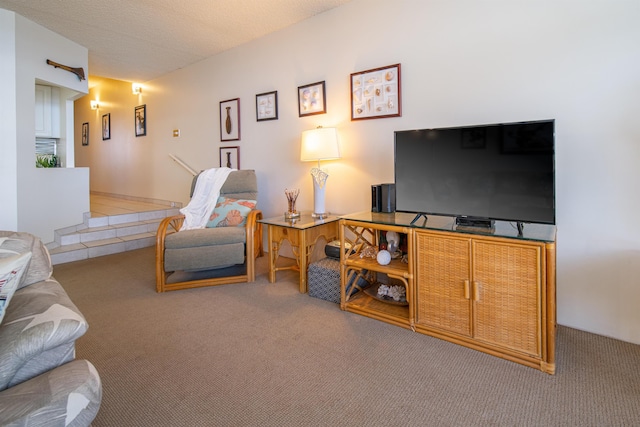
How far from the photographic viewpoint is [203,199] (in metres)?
3.50

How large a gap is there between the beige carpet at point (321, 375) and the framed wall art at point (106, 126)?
17.2 ft

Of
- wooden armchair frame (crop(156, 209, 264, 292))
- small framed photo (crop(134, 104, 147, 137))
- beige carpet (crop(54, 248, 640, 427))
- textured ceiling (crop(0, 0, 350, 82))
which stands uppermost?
textured ceiling (crop(0, 0, 350, 82))

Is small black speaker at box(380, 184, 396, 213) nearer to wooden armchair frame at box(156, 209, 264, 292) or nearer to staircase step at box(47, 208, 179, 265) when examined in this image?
wooden armchair frame at box(156, 209, 264, 292)

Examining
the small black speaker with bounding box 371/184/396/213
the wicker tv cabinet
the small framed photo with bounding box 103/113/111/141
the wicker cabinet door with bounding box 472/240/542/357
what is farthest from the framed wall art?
the wicker cabinet door with bounding box 472/240/542/357

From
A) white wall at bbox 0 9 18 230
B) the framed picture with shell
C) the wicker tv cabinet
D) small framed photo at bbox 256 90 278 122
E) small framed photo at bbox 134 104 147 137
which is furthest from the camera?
small framed photo at bbox 134 104 147 137

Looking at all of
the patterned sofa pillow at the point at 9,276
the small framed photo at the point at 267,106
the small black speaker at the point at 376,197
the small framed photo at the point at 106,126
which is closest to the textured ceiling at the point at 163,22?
the small framed photo at the point at 267,106

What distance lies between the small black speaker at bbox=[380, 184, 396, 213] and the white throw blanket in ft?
5.88

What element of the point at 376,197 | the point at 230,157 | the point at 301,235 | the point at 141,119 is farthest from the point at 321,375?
the point at 141,119

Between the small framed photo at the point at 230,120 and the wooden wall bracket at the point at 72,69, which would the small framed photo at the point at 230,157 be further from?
the wooden wall bracket at the point at 72,69

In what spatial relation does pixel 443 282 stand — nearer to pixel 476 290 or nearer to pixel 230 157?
pixel 476 290

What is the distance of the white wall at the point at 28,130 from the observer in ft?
11.1

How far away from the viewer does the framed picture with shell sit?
2.73 m

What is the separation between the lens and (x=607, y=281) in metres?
2.00

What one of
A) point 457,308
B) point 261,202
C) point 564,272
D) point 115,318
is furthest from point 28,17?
point 564,272
